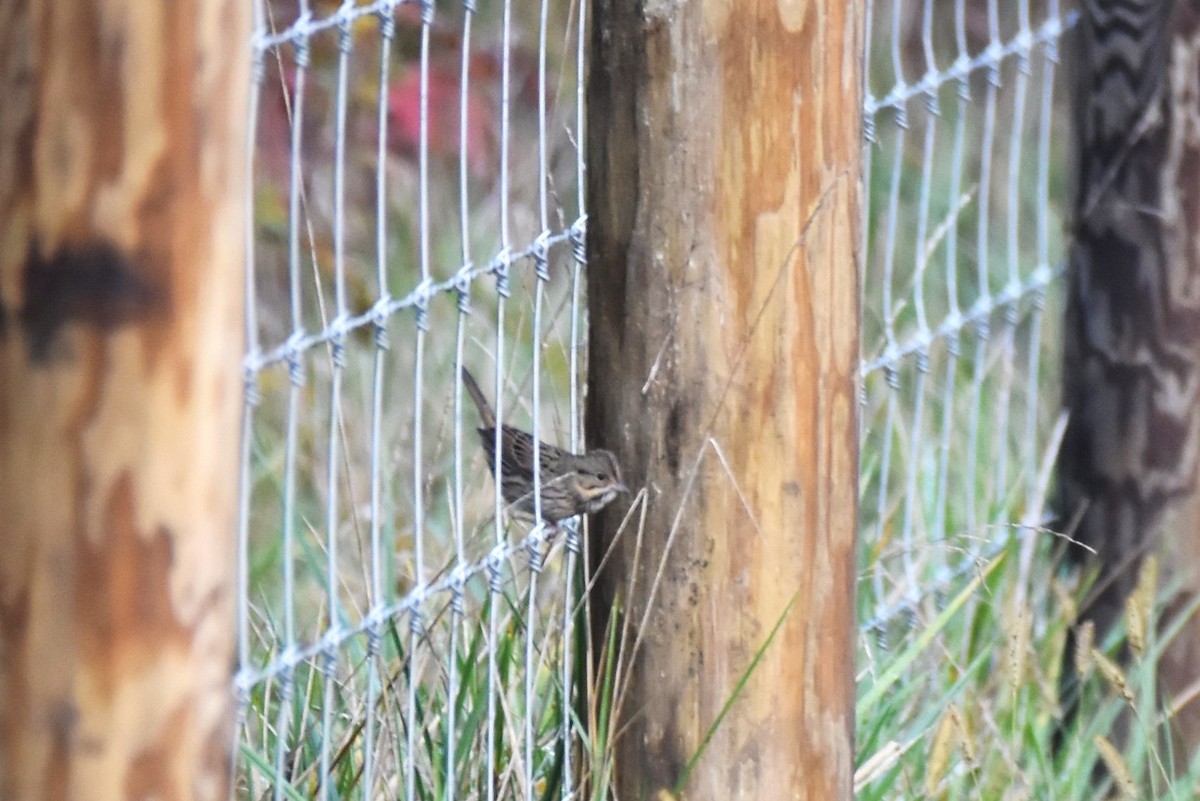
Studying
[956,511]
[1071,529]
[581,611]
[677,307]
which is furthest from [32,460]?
[956,511]

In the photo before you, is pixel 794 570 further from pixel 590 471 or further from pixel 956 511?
pixel 956 511

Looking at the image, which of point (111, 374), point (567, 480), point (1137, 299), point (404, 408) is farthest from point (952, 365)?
point (111, 374)

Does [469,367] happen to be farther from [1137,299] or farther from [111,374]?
[111,374]

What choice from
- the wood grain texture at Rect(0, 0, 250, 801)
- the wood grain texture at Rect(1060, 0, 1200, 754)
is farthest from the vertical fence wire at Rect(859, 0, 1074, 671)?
the wood grain texture at Rect(0, 0, 250, 801)

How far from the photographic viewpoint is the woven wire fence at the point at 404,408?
2316 mm

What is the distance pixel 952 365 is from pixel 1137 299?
465 mm

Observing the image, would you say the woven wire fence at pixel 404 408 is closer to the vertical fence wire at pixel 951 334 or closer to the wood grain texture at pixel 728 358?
the wood grain texture at pixel 728 358

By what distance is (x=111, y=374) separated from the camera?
1407 millimetres

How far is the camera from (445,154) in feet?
21.1

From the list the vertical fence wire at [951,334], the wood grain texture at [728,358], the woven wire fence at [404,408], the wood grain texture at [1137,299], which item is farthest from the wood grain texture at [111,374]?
the wood grain texture at [1137,299]

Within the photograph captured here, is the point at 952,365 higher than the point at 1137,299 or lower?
lower

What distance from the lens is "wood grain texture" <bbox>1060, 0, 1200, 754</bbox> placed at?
353 cm

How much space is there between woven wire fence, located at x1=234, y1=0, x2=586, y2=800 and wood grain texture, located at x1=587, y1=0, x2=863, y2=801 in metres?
0.12

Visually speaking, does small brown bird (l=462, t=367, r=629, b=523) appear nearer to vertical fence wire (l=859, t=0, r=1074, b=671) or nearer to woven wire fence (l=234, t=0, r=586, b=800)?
woven wire fence (l=234, t=0, r=586, b=800)
